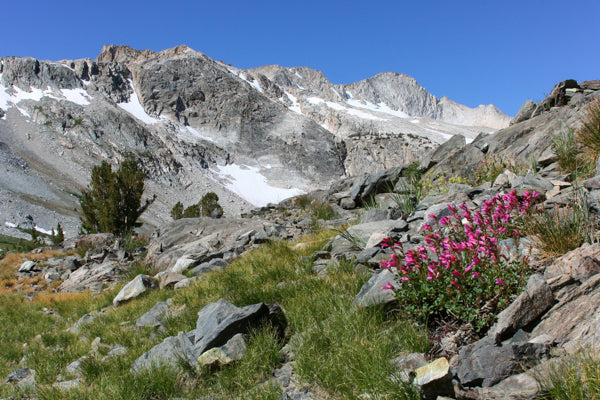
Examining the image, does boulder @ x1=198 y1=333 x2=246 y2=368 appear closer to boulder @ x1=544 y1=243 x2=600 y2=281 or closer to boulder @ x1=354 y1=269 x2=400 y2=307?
boulder @ x1=354 y1=269 x2=400 y2=307

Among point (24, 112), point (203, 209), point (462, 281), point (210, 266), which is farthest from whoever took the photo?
point (24, 112)

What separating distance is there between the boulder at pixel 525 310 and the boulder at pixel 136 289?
697cm

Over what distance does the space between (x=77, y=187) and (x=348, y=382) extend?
91366 mm

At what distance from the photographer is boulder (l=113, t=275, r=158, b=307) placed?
7.66 meters

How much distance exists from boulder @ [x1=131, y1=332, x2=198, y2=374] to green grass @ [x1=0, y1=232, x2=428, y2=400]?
0.11 meters

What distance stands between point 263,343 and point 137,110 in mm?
141278

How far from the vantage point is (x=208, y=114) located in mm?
137250

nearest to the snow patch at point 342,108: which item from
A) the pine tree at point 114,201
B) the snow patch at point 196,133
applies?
the snow patch at point 196,133

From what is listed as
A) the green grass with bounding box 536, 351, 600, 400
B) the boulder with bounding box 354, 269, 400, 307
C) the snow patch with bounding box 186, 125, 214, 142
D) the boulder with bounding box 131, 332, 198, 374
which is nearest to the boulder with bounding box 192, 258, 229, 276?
the boulder with bounding box 131, 332, 198, 374

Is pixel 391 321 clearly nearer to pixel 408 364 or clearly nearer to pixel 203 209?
pixel 408 364

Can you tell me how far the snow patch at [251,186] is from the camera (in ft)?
352

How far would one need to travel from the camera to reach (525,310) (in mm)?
2549

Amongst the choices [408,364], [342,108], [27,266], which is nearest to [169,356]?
[408,364]

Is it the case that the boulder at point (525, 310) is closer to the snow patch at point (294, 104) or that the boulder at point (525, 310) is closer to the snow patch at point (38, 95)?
the snow patch at point (38, 95)
